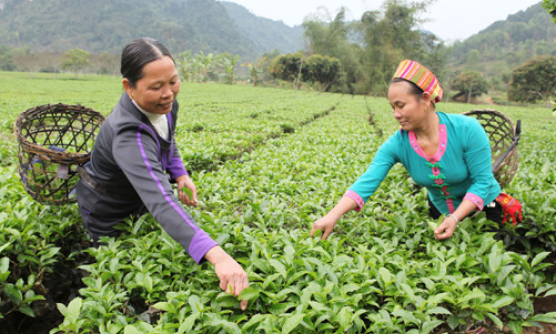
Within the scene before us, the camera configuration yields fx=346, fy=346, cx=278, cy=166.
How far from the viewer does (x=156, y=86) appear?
1.64m

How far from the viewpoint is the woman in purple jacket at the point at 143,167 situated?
1462 millimetres

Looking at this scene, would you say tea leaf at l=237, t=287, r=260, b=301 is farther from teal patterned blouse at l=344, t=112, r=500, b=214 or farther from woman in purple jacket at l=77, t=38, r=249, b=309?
teal patterned blouse at l=344, t=112, r=500, b=214

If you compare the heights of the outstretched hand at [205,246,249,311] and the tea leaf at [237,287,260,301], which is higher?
the outstretched hand at [205,246,249,311]

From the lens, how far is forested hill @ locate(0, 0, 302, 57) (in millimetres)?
90875

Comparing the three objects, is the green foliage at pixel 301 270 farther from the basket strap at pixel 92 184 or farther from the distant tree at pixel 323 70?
the distant tree at pixel 323 70

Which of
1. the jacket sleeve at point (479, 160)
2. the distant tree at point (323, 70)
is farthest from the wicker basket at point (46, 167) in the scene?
the distant tree at point (323, 70)

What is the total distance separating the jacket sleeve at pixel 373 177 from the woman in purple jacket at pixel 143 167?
0.97 meters

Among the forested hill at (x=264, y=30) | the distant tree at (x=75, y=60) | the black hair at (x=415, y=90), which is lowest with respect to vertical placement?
the black hair at (x=415, y=90)

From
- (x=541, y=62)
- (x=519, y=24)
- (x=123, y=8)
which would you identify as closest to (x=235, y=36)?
(x=123, y=8)

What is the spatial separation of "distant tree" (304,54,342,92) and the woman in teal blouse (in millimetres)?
35870

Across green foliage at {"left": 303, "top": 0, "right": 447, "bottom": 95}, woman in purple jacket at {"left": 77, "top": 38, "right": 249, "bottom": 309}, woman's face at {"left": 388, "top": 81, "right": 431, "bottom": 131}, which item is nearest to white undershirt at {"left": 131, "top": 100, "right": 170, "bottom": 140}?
woman in purple jacket at {"left": 77, "top": 38, "right": 249, "bottom": 309}

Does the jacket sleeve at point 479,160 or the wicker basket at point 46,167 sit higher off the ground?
the jacket sleeve at point 479,160

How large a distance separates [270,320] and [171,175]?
4.77 feet

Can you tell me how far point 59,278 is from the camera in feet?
7.48
